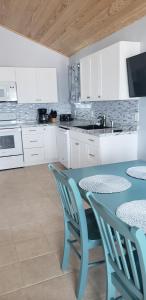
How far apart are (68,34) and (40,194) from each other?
2837mm

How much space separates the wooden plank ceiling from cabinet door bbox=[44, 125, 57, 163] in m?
1.77

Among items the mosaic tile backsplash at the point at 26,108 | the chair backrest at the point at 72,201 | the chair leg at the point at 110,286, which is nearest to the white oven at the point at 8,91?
the mosaic tile backsplash at the point at 26,108

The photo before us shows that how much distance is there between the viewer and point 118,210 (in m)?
1.21

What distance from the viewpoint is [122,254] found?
41.9 inches

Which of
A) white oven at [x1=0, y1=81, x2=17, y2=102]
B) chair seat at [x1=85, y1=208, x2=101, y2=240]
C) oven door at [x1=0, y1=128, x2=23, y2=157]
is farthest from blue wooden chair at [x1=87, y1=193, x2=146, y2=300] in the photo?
white oven at [x1=0, y1=81, x2=17, y2=102]

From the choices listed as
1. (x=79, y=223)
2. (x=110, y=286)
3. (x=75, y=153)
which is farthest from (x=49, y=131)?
(x=110, y=286)

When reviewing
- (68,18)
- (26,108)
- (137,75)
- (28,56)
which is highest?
(68,18)

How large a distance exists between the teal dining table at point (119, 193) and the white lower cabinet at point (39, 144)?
119 inches

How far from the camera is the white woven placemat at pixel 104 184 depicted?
150 cm

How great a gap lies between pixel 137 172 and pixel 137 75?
1.46 m

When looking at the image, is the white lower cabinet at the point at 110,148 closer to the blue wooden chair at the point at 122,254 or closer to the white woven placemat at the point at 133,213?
the white woven placemat at the point at 133,213

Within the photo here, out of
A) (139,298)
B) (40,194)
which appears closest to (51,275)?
(139,298)

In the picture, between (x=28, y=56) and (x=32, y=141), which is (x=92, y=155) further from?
(x=28, y=56)

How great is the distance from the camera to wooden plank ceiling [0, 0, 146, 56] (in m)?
2.89
